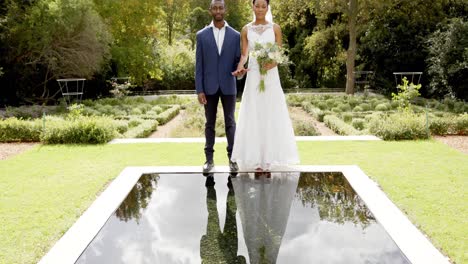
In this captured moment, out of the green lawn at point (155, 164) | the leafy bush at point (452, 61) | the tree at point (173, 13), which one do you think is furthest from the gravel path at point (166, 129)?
the tree at point (173, 13)

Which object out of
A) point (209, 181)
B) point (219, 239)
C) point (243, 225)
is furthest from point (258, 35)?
point (219, 239)

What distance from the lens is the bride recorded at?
5.67 meters

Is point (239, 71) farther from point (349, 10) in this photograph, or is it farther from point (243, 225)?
point (349, 10)

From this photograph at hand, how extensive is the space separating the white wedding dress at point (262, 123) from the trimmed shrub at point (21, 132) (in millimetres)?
5462

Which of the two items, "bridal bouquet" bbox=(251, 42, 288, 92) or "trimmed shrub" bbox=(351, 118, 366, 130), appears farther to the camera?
"trimmed shrub" bbox=(351, 118, 366, 130)

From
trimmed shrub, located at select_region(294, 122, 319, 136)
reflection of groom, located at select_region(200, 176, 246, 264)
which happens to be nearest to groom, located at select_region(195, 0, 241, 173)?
reflection of groom, located at select_region(200, 176, 246, 264)

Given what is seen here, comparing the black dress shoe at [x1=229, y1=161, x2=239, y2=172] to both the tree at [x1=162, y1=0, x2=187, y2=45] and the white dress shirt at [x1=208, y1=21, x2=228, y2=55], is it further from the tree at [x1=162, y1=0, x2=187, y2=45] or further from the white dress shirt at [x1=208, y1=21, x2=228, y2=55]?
the tree at [x1=162, y1=0, x2=187, y2=45]

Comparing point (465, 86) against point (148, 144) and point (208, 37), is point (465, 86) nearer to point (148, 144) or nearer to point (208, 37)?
point (148, 144)

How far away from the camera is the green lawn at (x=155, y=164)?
398cm

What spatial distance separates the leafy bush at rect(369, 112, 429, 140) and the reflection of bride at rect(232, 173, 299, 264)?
12.1ft

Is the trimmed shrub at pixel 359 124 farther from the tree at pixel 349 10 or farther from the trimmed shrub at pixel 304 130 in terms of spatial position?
the tree at pixel 349 10

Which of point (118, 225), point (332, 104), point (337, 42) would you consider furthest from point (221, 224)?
point (337, 42)

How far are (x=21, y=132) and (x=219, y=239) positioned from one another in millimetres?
7288

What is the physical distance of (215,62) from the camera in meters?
5.57
